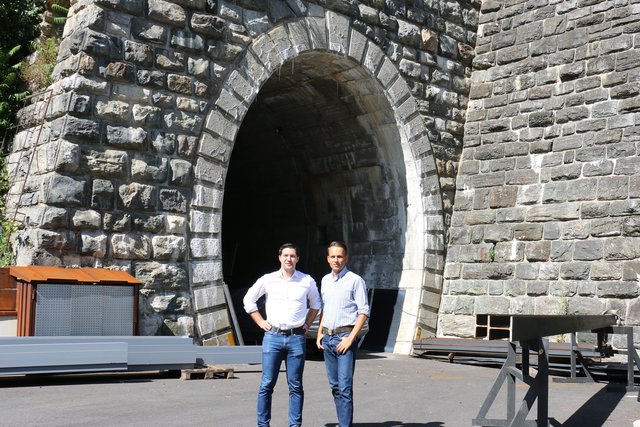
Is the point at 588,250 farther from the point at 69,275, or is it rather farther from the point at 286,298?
the point at 69,275

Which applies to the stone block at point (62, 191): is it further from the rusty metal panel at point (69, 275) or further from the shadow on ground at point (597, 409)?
the shadow on ground at point (597, 409)

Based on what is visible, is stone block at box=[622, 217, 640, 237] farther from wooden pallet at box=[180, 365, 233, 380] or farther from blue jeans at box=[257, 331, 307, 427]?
blue jeans at box=[257, 331, 307, 427]

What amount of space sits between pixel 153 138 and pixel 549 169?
6003 mm

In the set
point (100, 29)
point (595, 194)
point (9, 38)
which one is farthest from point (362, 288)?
point (9, 38)

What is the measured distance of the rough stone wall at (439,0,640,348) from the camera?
11414mm

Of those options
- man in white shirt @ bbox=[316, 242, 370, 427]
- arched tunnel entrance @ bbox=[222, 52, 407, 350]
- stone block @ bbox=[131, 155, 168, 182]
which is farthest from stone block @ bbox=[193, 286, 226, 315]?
man in white shirt @ bbox=[316, 242, 370, 427]

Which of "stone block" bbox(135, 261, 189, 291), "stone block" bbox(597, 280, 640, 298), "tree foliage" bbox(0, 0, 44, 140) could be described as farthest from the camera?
"stone block" bbox(597, 280, 640, 298)

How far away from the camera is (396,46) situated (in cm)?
1227

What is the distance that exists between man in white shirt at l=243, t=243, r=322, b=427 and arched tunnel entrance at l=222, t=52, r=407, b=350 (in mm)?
5736

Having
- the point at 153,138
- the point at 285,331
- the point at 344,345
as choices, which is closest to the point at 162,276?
the point at 153,138

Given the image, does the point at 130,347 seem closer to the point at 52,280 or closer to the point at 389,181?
the point at 52,280

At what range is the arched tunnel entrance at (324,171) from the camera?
41.0 feet

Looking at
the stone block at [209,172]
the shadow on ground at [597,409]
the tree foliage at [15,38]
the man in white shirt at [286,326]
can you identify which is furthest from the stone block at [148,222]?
the shadow on ground at [597,409]

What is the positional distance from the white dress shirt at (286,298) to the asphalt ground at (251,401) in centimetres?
100
